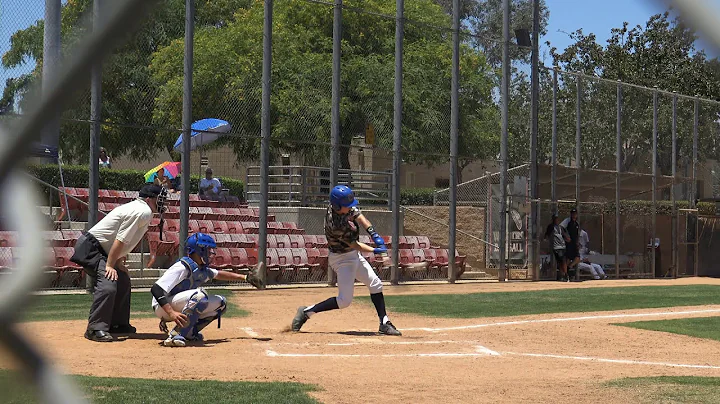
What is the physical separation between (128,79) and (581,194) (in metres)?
16.5

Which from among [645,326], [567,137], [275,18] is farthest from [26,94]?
[275,18]

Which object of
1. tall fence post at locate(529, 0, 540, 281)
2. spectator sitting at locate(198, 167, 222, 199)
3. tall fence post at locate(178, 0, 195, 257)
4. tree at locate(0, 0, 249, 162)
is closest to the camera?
tree at locate(0, 0, 249, 162)

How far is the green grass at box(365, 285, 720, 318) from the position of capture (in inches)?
609

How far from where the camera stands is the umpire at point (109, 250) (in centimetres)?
957

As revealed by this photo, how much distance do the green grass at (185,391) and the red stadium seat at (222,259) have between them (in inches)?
460

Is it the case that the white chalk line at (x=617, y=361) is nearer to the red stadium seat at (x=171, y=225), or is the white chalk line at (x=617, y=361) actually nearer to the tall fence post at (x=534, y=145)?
the red stadium seat at (x=171, y=225)

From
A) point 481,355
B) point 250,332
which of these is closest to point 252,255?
point 250,332

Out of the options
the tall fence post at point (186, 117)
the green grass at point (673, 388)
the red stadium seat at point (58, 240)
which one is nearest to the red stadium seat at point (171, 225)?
the tall fence post at point (186, 117)

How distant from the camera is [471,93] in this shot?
2625cm

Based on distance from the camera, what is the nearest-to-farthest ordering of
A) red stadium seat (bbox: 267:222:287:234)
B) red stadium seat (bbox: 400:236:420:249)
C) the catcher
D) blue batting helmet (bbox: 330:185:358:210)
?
the catcher
blue batting helmet (bbox: 330:185:358:210)
red stadium seat (bbox: 267:222:287:234)
red stadium seat (bbox: 400:236:420:249)

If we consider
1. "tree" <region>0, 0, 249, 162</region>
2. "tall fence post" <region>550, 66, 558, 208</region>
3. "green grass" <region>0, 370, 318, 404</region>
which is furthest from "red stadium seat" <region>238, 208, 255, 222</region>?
"green grass" <region>0, 370, 318, 404</region>

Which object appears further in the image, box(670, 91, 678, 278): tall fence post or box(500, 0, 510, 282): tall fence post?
box(670, 91, 678, 278): tall fence post

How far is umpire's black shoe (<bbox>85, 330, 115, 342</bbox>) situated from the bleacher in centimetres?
643

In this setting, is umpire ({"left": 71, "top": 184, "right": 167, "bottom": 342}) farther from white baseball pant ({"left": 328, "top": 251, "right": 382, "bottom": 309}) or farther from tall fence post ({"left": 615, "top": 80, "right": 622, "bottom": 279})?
tall fence post ({"left": 615, "top": 80, "right": 622, "bottom": 279})
